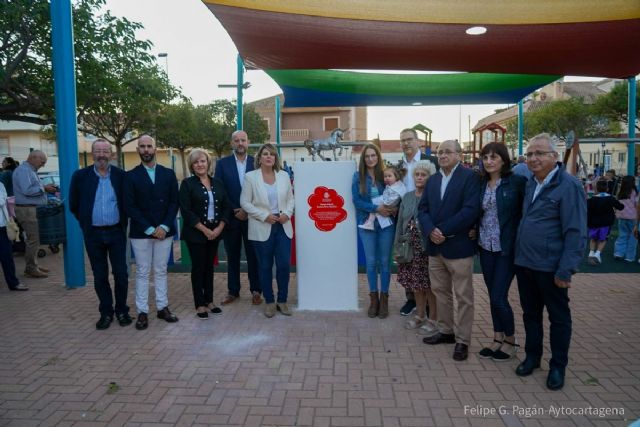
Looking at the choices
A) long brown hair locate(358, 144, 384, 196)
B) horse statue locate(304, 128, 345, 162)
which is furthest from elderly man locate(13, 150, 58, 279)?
long brown hair locate(358, 144, 384, 196)

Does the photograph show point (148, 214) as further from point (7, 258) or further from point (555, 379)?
point (555, 379)

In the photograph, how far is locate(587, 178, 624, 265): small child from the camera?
7613mm

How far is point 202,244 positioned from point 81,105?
7.35 metres

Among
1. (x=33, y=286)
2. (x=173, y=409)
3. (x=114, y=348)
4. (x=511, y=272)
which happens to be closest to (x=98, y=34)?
(x=33, y=286)

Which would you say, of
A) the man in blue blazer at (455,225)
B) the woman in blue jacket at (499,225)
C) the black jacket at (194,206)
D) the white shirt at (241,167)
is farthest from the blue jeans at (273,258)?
the woman in blue jacket at (499,225)

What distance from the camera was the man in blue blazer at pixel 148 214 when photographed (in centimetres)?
461

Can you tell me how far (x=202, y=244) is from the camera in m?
4.96

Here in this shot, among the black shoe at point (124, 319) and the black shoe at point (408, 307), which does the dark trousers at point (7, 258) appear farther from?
the black shoe at point (408, 307)

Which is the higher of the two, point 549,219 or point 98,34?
point 98,34

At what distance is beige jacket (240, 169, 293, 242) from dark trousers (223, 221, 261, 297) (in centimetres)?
41

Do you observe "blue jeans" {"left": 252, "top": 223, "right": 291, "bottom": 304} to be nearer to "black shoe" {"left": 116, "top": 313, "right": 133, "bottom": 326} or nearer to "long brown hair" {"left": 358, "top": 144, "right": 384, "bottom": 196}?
"long brown hair" {"left": 358, "top": 144, "right": 384, "bottom": 196}

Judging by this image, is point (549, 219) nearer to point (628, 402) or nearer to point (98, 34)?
point (628, 402)

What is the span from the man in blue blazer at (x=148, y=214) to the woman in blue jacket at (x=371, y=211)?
195 centimetres

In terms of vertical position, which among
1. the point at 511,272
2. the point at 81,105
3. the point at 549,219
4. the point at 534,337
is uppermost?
the point at 81,105
